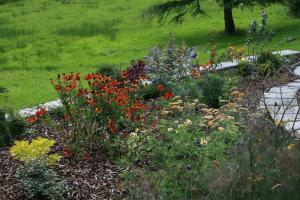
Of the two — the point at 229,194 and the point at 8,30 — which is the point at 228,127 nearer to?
the point at 229,194

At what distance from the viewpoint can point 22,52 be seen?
1656cm

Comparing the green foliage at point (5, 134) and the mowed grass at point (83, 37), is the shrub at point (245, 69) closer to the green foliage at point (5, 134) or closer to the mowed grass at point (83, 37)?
the mowed grass at point (83, 37)

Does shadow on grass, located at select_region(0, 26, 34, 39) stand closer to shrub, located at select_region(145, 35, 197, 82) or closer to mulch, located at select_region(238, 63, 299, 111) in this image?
shrub, located at select_region(145, 35, 197, 82)

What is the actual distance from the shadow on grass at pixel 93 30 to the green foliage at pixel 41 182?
43.0 feet

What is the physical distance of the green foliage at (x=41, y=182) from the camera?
505 cm

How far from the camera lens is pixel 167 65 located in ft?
28.9

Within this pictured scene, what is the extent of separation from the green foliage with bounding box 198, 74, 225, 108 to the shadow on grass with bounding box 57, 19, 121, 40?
10.7m

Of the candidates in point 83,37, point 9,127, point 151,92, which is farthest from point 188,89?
point 83,37

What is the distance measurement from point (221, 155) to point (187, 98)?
99.9 inches

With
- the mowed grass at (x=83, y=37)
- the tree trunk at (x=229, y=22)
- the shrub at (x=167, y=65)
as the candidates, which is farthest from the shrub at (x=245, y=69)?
the tree trunk at (x=229, y=22)

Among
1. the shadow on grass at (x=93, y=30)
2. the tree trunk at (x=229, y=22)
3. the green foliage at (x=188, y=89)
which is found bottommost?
the shadow on grass at (x=93, y=30)

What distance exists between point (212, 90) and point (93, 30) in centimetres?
1237

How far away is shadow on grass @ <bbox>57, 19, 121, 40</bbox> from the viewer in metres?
19.0

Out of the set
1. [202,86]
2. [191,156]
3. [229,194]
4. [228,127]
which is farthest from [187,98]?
[229,194]
